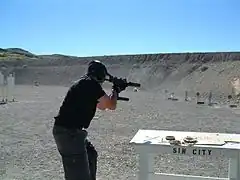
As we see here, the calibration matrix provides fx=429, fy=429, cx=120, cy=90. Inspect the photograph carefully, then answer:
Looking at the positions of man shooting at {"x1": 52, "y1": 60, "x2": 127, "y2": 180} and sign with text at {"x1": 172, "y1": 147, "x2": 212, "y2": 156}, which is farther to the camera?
sign with text at {"x1": 172, "y1": 147, "x2": 212, "y2": 156}

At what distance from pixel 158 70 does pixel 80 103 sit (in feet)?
199

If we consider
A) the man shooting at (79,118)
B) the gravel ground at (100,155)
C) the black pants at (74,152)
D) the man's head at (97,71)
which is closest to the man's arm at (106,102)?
the man shooting at (79,118)

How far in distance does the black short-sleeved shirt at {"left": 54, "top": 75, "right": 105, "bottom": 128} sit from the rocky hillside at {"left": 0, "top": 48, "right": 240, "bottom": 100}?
37437 millimetres

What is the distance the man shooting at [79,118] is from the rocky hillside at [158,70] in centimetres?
3739

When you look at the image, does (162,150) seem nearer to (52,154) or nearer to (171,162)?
(171,162)

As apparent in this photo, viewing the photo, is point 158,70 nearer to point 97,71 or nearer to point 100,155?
point 100,155

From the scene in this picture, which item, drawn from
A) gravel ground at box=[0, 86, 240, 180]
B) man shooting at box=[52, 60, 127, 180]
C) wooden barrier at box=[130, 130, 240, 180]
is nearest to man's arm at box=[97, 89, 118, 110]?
man shooting at box=[52, 60, 127, 180]

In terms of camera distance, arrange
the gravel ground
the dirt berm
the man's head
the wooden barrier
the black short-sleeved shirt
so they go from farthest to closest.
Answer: the dirt berm, the gravel ground, the wooden barrier, the man's head, the black short-sleeved shirt

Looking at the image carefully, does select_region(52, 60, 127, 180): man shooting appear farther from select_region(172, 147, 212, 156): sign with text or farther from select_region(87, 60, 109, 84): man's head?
select_region(172, 147, 212, 156): sign with text

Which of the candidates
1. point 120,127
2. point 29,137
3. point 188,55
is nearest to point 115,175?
point 29,137

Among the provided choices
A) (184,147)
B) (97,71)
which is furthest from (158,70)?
(97,71)

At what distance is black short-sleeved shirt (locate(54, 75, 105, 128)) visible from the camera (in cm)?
402

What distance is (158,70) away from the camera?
64438 mm

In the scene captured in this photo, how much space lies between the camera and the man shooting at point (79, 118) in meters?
4.04
